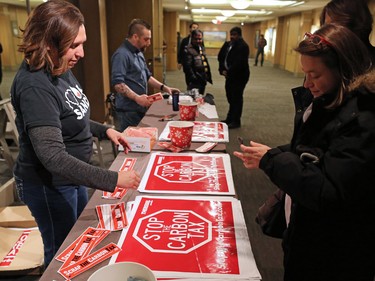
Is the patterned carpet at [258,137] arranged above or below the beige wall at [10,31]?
below

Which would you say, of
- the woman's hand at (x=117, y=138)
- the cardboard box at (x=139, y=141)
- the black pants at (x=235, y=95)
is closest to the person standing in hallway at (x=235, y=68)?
the black pants at (x=235, y=95)

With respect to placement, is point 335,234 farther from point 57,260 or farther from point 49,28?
point 49,28

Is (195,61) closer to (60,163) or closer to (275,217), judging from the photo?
(275,217)

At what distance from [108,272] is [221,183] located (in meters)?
0.73

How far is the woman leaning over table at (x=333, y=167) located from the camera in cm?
81

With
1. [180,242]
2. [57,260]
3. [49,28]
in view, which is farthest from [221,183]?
[49,28]

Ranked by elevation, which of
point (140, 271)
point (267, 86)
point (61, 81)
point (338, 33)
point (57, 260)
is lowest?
point (267, 86)

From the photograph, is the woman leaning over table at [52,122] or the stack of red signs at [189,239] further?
the woman leaning over table at [52,122]

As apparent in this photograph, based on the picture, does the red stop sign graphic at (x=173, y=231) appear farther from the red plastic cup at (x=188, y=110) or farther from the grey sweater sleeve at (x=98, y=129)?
the red plastic cup at (x=188, y=110)

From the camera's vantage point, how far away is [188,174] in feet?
4.70

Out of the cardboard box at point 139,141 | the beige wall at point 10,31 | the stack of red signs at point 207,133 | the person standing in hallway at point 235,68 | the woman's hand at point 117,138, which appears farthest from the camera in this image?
the person standing in hallway at point 235,68

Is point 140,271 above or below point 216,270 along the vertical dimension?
above

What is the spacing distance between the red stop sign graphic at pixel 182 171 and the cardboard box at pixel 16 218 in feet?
4.13

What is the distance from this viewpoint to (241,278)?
33.3 inches
